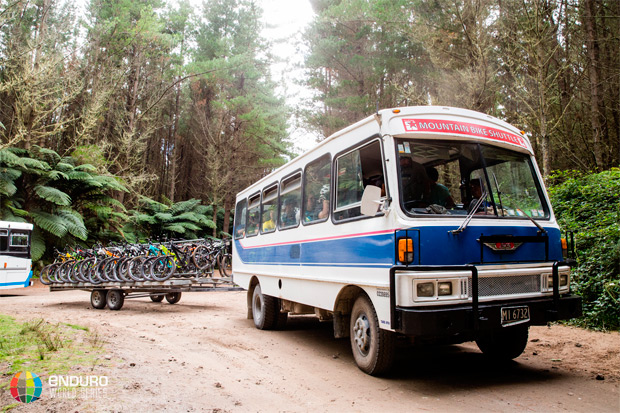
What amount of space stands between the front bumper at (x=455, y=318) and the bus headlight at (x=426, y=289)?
0.45ft

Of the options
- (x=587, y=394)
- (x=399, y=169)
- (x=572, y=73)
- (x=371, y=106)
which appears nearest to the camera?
(x=587, y=394)

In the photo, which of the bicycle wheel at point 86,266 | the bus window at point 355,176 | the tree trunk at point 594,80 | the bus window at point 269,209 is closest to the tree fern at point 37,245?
the bicycle wheel at point 86,266

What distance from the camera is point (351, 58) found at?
22.9m

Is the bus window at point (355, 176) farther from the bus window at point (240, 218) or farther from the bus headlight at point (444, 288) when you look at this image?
the bus window at point (240, 218)

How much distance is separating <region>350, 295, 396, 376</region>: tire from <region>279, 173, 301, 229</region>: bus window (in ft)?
7.70

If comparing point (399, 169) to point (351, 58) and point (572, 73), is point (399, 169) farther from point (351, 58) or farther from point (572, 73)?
point (351, 58)

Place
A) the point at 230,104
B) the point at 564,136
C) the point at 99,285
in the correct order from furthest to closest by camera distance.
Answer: the point at 230,104 → the point at 564,136 → the point at 99,285

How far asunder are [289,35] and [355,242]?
23.0 metres

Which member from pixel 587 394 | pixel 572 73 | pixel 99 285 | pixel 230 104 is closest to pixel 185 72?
pixel 230 104

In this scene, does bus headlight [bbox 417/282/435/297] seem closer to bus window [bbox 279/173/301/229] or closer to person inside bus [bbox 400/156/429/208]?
person inside bus [bbox 400/156/429/208]

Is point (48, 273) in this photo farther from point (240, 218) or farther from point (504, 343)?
point (504, 343)

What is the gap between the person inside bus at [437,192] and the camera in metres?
5.20

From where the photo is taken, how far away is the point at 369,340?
208 inches

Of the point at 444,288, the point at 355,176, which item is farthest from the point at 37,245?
the point at 444,288
